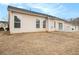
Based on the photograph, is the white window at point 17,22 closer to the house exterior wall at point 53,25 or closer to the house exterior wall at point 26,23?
the house exterior wall at point 26,23

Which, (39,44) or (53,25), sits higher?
(53,25)

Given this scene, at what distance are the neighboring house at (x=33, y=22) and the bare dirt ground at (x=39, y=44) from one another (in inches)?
3.0

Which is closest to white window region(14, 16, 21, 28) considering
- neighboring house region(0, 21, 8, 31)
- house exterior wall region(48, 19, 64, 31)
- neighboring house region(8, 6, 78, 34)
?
neighboring house region(8, 6, 78, 34)

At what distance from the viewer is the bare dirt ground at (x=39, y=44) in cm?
290

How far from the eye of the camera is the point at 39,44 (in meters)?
2.93

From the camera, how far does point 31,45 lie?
2926mm

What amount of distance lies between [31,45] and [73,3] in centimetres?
83

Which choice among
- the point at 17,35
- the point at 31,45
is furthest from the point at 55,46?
the point at 17,35

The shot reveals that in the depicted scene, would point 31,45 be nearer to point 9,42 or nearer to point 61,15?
point 9,42

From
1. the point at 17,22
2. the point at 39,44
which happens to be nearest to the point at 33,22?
the point at 17,22

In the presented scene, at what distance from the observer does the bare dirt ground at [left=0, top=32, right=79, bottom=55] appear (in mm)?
2898

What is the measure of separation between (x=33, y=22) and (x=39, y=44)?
0.33 metres

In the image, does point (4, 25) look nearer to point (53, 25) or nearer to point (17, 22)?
point (17, 22)

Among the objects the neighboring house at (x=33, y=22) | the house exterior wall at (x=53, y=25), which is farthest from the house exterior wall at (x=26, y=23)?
the house exterior wall at (x=53, y=25)
